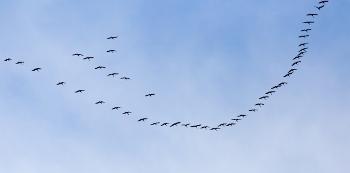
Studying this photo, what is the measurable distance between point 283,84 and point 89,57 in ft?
164

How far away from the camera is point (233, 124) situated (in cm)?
16725

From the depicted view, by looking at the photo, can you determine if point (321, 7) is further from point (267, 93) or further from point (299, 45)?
point (267, 93)

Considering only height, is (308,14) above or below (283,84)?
above

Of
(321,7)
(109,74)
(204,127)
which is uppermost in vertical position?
(321,7)

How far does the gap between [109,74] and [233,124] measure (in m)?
35.6

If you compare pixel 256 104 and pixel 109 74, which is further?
pixel 256 104

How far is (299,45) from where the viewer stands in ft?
536

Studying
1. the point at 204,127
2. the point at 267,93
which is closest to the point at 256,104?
the point at 267,93

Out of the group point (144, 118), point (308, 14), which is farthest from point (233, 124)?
point (308, 14)

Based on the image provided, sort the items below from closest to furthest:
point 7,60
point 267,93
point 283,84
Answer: point 7,60, point 283,84, point 267,93

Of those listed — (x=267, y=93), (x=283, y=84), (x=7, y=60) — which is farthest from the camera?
(x=267, y=93)

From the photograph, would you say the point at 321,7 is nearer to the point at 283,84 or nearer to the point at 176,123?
the point at 283,84

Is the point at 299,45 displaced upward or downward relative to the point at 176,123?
upward

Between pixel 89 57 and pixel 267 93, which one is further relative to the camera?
pixel 267 93
